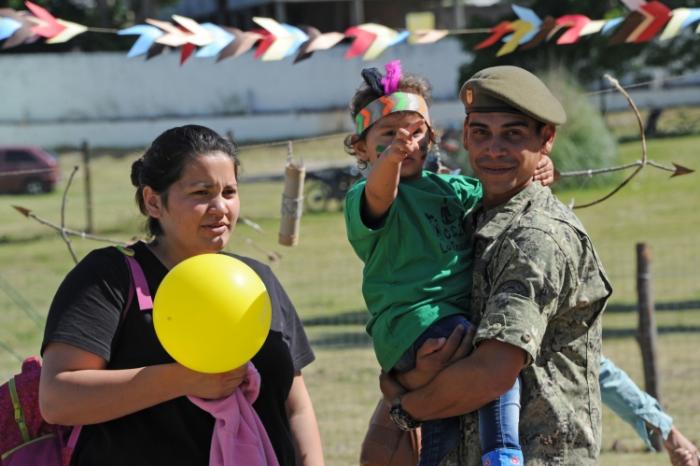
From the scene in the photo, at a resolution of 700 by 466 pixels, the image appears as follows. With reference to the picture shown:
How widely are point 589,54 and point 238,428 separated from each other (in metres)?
29.3

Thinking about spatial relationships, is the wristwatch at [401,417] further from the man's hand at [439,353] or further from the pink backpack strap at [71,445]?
the pink backpack strap at [71,445]

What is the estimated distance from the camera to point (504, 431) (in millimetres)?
2949

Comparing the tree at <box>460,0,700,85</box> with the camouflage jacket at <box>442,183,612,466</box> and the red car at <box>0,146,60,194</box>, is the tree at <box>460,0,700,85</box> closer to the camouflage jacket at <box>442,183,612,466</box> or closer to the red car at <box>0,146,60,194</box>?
the red car at <box>0,146,60,194</box>

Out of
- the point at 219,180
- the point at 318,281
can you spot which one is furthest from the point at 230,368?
the point at 318,281

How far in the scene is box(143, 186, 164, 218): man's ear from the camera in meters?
3.27

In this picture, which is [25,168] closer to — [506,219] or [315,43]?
[315,43]

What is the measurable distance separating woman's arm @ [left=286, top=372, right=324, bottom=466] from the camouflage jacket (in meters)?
0.51

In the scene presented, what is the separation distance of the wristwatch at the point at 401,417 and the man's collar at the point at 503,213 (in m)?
0.50

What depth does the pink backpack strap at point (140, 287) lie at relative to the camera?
10.2 ft

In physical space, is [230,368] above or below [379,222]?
below

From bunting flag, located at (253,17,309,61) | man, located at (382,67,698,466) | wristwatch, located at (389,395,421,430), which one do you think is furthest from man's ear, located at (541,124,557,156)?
bunting flag, located at (253,17,309,61)

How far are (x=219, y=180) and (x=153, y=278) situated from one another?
12.8 inches

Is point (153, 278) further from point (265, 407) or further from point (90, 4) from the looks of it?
point (90, 4)

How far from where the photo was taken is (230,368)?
9.59 ft
